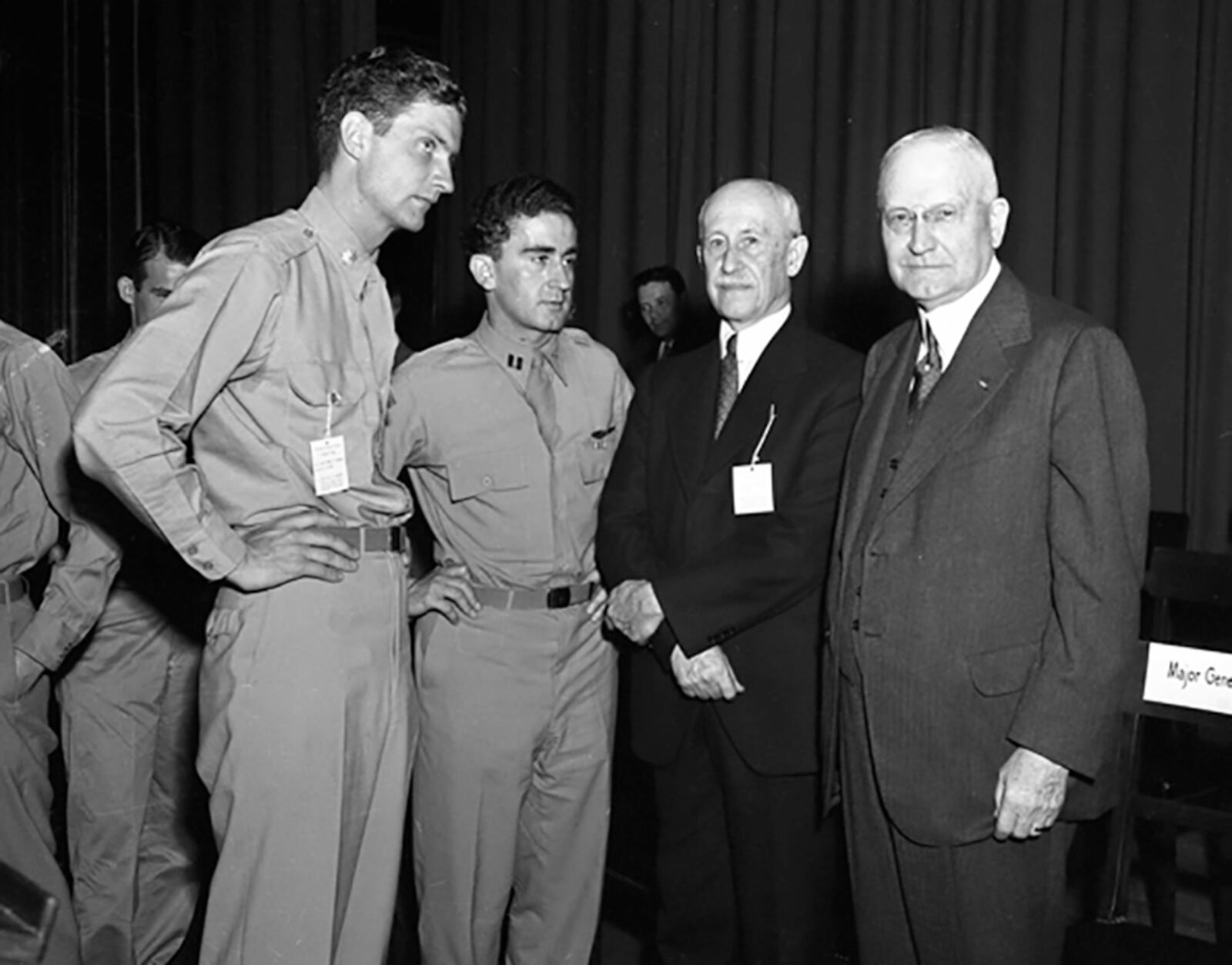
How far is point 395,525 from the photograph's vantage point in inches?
86.4

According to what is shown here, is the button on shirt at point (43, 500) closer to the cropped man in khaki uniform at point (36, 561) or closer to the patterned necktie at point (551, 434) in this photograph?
the cropped man in khaki uniform at point (36, 561)

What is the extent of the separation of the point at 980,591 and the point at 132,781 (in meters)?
2.10

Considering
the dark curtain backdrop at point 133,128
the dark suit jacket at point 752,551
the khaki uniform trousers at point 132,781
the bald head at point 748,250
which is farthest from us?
Answer: the dark curtain backdrop at point 133,128

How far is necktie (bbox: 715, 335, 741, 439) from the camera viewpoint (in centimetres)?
249

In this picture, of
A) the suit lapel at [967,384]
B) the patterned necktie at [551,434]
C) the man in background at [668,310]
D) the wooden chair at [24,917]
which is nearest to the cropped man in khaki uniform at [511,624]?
the patterned necktie at [551,434]

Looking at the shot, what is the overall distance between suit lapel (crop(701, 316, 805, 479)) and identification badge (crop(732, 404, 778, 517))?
0.05 ft

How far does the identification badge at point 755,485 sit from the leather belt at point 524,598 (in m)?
0.44

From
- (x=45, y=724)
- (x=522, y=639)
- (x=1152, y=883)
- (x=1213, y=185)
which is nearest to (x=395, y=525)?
(x=522, y=639)

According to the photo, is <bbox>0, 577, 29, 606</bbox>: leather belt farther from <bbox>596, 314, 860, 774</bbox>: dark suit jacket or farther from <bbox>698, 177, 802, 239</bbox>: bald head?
<bbox>698, 177, 802, 239</bbox>: bald head

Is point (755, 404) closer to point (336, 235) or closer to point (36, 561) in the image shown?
point (336, 235)

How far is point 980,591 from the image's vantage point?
6.11 feet

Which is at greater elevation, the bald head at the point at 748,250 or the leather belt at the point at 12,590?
the bald head at the point at 748,250

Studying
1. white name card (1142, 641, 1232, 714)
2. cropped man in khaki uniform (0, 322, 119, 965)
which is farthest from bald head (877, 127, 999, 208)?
cropped man in khaki uniform (0, 322, 119, 965)

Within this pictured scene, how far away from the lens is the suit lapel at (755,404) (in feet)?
7.93
